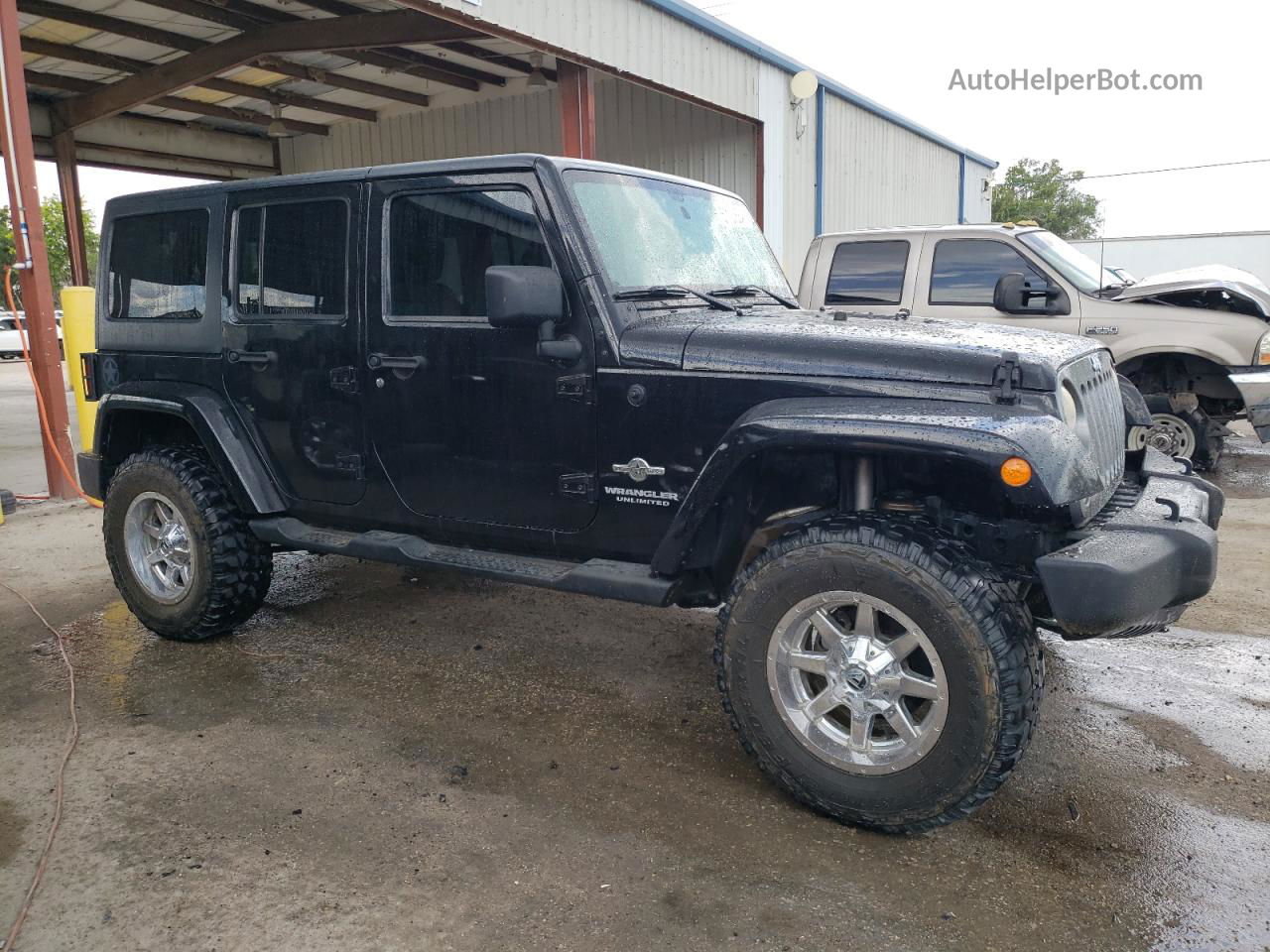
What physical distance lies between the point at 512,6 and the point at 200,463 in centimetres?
565

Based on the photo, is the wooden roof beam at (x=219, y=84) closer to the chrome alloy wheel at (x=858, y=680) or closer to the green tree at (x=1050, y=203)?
the chrome alloy wheel at (x=858, y=680)

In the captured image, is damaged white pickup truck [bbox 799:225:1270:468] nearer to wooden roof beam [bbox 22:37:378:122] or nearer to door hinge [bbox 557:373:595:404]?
door hinge [bbox 557:373:595:404]

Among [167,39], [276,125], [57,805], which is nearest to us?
[57,805]

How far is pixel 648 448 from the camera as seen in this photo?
10.2 feet

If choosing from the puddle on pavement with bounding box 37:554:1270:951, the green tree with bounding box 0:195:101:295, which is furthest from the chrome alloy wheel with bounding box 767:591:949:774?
the green tree with bounding box 0:195:101:295

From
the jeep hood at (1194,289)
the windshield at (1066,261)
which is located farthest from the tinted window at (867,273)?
the jeep hood at (1194,289)

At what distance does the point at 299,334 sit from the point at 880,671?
263cm

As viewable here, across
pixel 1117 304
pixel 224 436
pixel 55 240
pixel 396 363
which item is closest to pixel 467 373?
pixel 396 363

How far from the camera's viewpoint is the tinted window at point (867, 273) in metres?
7.43

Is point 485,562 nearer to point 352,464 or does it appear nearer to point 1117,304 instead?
point 352,464

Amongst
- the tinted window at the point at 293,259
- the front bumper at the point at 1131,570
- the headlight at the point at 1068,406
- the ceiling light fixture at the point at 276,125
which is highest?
the ceiling light fixture at the point at 276,125

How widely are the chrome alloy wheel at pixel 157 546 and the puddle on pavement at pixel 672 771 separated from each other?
294mm

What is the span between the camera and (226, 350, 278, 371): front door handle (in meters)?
3.93

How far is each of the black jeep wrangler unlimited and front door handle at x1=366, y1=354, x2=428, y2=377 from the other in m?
0.01
